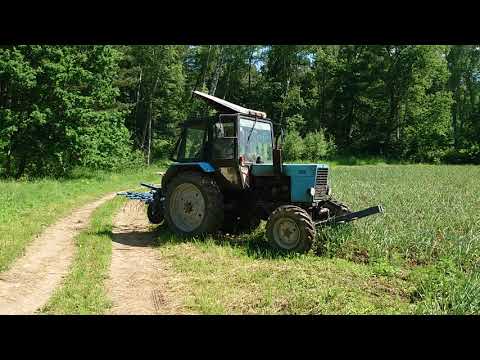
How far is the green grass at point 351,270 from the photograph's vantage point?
5.02 meters

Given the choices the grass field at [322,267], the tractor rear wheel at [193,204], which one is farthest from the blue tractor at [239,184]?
the grass field at [322,267]

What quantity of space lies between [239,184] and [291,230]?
5.46ft

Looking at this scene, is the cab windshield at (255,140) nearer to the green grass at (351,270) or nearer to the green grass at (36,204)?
the green grass at (351,270)

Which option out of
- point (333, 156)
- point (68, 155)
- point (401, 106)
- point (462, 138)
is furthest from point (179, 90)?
point (462, 138)

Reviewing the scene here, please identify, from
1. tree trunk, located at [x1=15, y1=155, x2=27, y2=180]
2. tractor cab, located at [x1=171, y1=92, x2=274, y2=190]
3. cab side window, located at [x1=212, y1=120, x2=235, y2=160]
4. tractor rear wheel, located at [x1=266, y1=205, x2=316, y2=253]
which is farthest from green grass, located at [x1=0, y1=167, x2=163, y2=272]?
tractor rear wheel, located at [x1=266, y1=205, x2=316, y2=253]

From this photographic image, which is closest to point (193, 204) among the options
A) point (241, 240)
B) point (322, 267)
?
point (241, 240)

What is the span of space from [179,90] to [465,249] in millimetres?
34493

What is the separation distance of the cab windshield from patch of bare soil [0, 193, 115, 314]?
12.3ft

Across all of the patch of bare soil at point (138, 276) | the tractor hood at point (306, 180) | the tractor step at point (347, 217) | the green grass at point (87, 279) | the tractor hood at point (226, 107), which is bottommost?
the patch of bare soil at point (138, 276)

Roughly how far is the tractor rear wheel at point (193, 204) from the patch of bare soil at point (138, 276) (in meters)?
0.70

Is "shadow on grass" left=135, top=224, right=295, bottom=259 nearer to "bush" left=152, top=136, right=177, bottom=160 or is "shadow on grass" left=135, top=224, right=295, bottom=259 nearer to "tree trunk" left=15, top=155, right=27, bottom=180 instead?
"tree trunk" left=15, top=155, right=27, bottom=180

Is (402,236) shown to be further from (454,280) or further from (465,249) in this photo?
(454,280)

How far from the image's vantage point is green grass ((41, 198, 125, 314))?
5.05 meters

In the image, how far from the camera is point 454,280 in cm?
529
